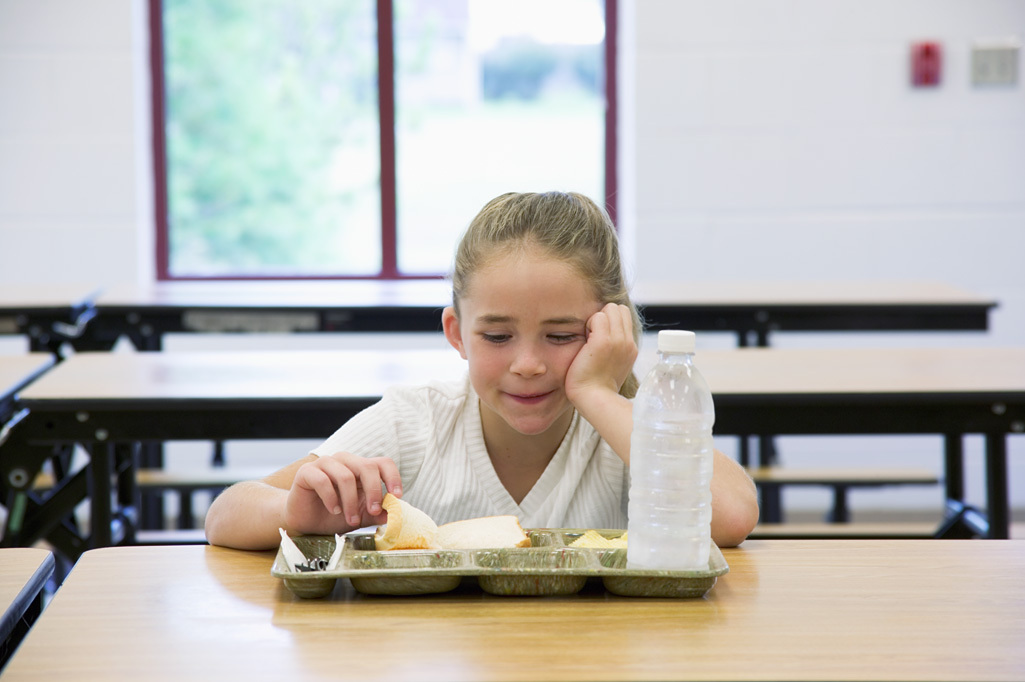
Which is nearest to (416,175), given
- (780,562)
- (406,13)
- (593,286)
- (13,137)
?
(406,13)

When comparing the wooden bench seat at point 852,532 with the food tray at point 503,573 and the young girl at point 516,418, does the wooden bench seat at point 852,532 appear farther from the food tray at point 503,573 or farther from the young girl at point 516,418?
the food tray at point 503,573

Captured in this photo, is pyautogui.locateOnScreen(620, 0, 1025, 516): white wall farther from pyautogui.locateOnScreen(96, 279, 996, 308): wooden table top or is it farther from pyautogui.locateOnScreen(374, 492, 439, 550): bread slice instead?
pyautogui.locateOnScreen(374, 492, 439, 550): bread slice

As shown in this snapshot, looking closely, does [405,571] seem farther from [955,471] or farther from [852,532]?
[955,471]

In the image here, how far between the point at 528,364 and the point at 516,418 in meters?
0.08

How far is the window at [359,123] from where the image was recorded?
13.8 ft

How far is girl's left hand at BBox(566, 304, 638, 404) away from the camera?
1202 mm

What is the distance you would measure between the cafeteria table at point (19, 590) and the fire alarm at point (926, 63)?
12.0 ft

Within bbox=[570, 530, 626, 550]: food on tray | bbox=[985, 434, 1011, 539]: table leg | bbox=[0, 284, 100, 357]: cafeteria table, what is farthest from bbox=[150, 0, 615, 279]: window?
bbox=[570, 530, 626, 550]: food on tray

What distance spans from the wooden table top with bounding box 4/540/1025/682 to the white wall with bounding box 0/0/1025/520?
3.10 meters

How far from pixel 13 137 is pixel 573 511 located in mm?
3379

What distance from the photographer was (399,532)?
1.04 metres

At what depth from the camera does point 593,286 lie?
1285 millimetres

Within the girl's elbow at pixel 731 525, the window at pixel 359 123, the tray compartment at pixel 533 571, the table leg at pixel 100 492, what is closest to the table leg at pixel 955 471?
the window at pixel 359 123

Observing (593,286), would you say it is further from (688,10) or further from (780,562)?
(688,10)
